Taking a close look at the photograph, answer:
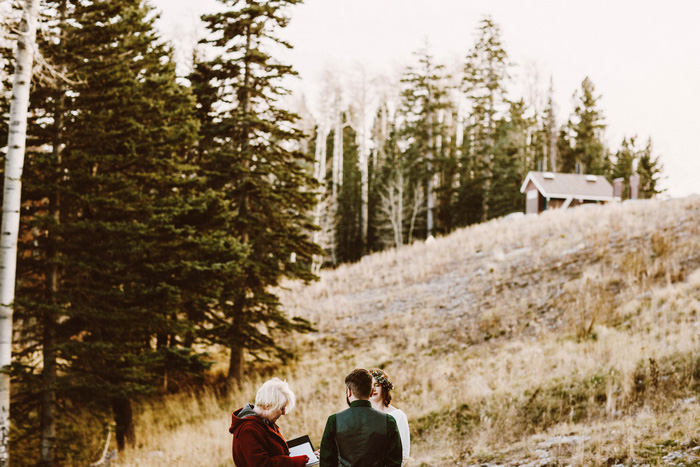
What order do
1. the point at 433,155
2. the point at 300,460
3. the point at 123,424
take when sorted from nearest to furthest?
the point at 300,460, the point at 123,424, the point at 433,155

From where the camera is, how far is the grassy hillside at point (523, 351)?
311 inches

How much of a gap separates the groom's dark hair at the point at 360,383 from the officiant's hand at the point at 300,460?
29.2 inches

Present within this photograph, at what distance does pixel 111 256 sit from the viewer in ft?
36.3

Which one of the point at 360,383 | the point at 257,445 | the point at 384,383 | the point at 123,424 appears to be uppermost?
the point at 360,383

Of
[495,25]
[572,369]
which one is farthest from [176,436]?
[495,25]

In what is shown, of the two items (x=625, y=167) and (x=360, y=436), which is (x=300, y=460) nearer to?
(x=360, y=436)

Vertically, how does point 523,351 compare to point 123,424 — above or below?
above

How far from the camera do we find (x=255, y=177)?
1491cm

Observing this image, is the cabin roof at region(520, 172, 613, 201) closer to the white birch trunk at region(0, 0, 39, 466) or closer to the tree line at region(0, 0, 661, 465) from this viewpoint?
the tree line at region(0, 0, 661, 465)

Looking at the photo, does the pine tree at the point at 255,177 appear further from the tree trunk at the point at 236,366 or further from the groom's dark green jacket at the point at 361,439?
the groom's dark green jacket at the point at 361,439

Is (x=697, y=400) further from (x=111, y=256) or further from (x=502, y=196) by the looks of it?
(x=502, y=196)

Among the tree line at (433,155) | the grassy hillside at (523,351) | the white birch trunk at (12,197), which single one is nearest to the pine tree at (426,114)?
the tree line at (433,155)

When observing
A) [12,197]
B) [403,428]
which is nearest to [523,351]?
[403,428]

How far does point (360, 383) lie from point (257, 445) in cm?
85
